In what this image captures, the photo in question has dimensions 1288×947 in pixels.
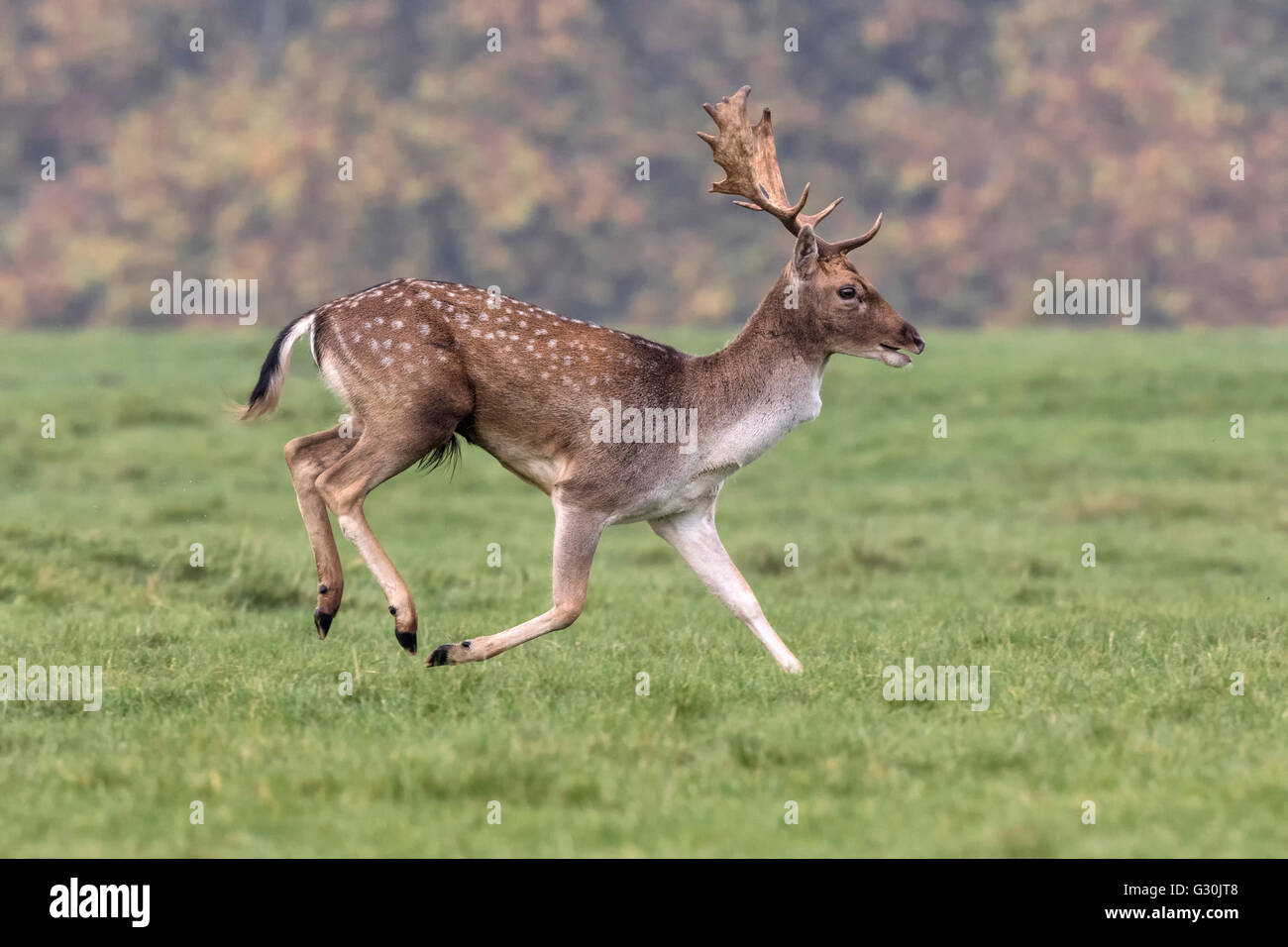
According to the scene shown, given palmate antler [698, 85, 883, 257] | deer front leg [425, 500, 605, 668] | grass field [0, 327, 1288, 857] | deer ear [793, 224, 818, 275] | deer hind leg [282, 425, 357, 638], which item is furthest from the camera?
palmate antler [698, 85, 883, 257]

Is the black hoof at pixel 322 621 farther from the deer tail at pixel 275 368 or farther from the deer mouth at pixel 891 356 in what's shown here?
the deer mouth at pixel 891 356

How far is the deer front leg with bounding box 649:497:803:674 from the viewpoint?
822cm

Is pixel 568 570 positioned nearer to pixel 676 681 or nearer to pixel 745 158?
pixel 676 681

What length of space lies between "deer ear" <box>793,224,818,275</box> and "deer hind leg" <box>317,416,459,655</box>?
1642 mm

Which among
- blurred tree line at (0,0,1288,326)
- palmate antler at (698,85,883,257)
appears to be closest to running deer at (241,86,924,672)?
palmate antler at (698,85,883,257)

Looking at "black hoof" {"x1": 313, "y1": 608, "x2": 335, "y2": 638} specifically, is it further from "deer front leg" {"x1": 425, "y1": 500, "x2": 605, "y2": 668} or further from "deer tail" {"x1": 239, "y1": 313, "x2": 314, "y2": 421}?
"deer tail" {"x1": 239, "y1": 313, "x2": 314, "y2": 421}

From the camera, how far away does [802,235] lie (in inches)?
325

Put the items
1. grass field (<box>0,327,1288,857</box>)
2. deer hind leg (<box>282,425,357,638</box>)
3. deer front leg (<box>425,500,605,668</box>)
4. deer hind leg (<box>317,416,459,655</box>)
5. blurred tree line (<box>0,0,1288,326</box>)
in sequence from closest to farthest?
grass field (<box>0,327,1288,857</box>) → deer front leg (<box>425,500,605,668</box>) → deer hind leg (<box>317,416,459,655</box>) → deer hind leg (<box>282,425,357,638</box>) → blurred tree line (<box>0,0,1288,326</box>)

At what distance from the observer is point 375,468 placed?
7969 millimetres

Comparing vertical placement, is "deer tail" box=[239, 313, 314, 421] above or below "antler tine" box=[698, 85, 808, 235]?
below
